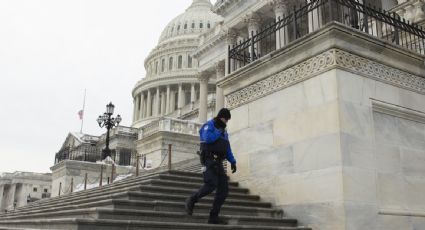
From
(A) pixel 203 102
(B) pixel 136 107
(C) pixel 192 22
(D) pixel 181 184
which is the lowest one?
(D) pixel 181 184

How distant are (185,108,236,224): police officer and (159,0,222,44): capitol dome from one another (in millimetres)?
90863

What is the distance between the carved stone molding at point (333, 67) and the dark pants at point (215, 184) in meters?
3.14

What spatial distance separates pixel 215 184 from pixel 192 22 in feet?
317

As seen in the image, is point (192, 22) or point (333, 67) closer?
point (333, 67)

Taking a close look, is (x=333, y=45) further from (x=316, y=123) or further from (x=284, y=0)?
(x=284, y=0)

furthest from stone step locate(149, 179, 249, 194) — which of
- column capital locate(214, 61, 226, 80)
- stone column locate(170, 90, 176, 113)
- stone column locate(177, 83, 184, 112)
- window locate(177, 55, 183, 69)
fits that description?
window locate(177, 55, 183, 69)

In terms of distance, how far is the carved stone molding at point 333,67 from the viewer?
888cm

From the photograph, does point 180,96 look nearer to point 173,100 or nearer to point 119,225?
point 173,100

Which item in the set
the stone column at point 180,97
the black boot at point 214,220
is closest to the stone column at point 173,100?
the stone column at point 180,97

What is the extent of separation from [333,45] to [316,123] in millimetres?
1582

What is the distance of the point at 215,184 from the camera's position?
7.41m

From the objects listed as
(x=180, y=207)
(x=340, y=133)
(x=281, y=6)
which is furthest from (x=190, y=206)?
(x=281, y=6)

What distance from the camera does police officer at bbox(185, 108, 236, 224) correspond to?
7434 millimetres

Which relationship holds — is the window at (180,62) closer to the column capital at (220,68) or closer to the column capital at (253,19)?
the column capital at (220,68)
